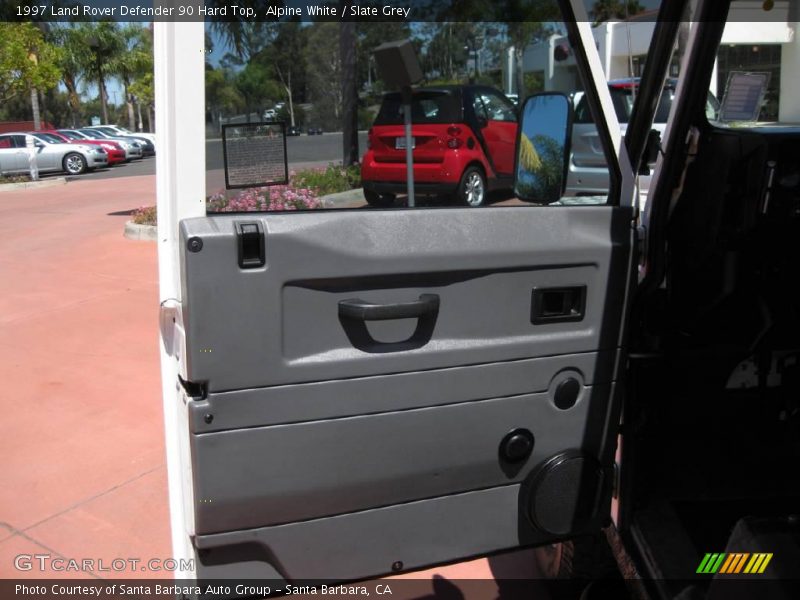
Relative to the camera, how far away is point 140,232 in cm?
1069

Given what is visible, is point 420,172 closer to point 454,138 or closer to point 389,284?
point 454,138

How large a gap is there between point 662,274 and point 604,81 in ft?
1.98

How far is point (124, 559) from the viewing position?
11.6 ft

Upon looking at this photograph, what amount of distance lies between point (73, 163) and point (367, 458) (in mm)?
24854

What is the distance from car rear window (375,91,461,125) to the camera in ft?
6.48

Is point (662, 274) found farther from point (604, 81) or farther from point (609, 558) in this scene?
point (609, 558)

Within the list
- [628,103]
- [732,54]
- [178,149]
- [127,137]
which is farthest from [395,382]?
[127,137]

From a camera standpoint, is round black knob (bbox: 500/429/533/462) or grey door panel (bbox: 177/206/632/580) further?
round black knob (bbox: 500/429/533/462)

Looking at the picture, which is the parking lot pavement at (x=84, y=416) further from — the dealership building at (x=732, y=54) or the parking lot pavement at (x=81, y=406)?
the dealership building at (x=732, y=54)

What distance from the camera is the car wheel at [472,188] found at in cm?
204

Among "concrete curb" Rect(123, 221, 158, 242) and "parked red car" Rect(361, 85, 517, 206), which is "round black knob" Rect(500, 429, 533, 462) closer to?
"parked red car" Rect(361, 85, 517, 206)

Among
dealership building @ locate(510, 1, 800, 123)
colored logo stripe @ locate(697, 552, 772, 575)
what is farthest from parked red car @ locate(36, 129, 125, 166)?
colored logo stripe @ locate(697, 552, 772, 575)

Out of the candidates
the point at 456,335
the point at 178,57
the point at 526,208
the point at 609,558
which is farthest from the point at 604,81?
the point at 609,558

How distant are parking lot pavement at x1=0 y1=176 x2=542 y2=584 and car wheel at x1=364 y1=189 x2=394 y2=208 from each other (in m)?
1.89
